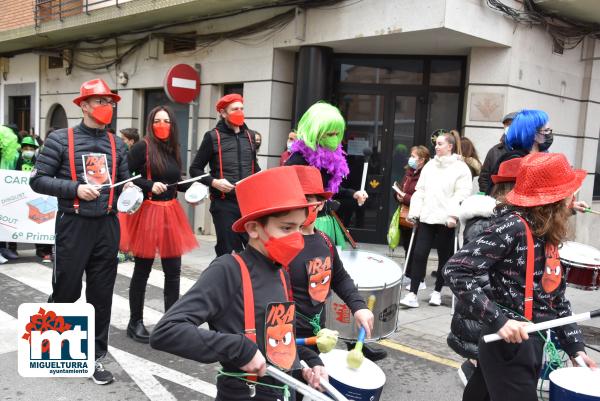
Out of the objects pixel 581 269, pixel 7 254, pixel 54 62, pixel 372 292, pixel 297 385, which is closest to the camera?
pixel 297 385

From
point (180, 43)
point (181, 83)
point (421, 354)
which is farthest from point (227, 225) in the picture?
point (180, 43)

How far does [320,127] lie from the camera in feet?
12.0

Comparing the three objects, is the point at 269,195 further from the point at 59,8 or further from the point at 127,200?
the point at 59,8

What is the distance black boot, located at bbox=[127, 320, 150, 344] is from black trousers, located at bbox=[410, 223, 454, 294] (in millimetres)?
2804

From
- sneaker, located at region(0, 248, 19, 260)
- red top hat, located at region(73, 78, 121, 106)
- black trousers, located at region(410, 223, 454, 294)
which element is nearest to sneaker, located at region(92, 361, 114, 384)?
red top hat, located at region(73, 78, 121, 106)

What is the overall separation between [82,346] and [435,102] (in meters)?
7.31

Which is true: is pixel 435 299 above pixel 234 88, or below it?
below

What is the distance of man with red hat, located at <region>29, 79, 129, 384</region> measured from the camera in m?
3.72

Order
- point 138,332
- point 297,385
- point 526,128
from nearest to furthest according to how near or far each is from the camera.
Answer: point 297,385
point 526,128
point 138,332

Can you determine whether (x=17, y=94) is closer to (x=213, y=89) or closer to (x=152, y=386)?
(x=213, y=89)

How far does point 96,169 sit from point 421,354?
9.57ft

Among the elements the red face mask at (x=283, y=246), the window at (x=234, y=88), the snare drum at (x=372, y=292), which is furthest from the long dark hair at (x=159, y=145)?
the window at (x=234, y=88)

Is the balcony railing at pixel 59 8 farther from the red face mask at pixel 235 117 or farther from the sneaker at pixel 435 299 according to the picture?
the sneaker at pixel 435 299

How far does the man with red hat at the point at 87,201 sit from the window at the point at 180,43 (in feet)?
24.6
